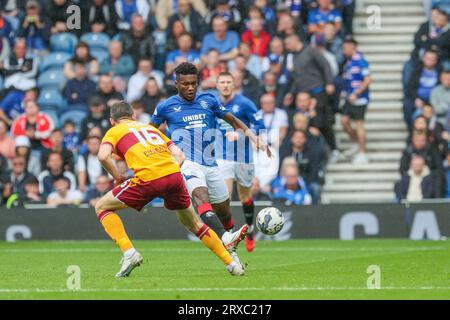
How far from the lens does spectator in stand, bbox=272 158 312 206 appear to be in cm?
2148

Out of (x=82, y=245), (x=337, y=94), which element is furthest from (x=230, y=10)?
(x=82, y=245)

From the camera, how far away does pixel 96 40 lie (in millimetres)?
25172

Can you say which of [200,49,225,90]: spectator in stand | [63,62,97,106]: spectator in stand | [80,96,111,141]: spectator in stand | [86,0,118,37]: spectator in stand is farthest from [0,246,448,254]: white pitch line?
[86,0,118,37]: spectator in stand

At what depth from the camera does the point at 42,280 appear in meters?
13.1

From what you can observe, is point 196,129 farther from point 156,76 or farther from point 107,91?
point 156,76

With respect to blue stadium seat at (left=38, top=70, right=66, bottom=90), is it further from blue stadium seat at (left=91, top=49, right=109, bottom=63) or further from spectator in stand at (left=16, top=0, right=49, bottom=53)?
spectator in stand at (left=16, top=0, right=49, bottom=53)

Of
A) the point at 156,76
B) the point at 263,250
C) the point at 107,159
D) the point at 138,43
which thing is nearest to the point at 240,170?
the point at 263,250

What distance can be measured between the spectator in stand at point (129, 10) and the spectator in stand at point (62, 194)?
4.56 m

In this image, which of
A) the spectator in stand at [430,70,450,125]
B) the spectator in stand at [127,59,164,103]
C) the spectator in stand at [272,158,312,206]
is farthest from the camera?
the spectator in stand at [127,59,164,103]

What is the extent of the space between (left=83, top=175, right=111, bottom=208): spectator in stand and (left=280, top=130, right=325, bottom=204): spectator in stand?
317 centimetres

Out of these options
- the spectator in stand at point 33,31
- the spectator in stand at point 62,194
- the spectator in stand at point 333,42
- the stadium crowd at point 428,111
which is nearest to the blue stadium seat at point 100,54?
the spectator in stand at point 33,31
